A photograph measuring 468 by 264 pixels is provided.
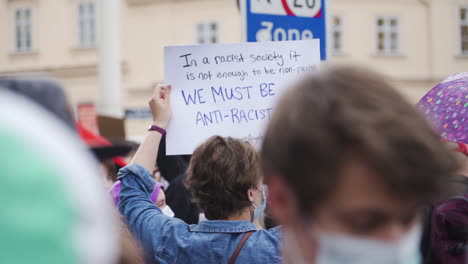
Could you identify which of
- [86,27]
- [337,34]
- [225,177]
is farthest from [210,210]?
[86,27]

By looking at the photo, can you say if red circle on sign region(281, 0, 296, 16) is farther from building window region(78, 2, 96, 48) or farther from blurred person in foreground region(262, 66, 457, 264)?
building window region(78, 2, 96, 48)

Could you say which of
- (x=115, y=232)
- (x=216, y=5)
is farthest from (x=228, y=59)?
(x=216, y=5)

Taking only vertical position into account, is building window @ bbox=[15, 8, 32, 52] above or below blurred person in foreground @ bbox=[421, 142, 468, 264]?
above

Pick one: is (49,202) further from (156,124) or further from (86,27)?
(86,27)

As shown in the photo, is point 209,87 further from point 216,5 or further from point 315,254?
point 216,5

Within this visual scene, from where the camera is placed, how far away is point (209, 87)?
320 cm

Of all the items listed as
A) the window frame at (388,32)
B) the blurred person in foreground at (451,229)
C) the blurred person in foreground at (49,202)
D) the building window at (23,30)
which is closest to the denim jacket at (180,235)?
the blurred person in foreground at (451,229)

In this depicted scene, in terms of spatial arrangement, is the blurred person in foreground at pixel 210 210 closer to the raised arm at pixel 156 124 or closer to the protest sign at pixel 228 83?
the raised arm at pixel 156 124

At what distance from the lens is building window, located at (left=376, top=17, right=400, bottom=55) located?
77.3 ft

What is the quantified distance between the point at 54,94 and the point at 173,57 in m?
2.10

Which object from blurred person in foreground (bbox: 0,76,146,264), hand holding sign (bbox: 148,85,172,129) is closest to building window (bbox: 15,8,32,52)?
hand holding sign (bbox: 148,85,172,129)

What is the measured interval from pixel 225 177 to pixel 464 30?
75.0ft

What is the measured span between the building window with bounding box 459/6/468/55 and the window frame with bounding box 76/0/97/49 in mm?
12651

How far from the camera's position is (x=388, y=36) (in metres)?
23.6
